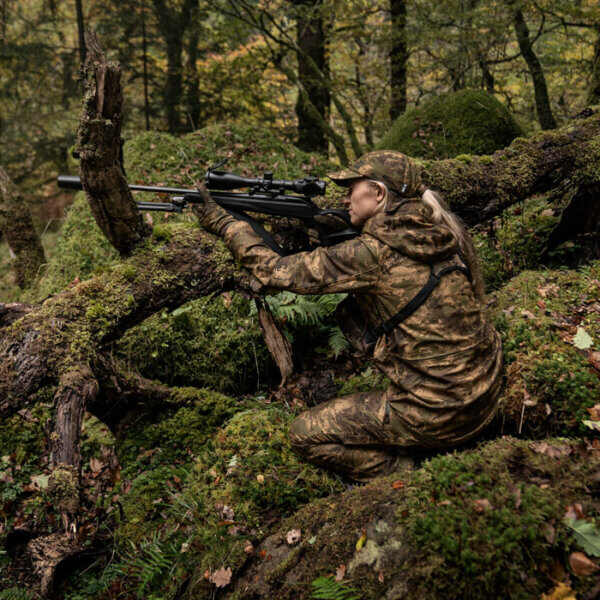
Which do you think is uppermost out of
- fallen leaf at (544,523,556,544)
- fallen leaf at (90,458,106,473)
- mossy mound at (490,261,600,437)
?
mossy mound at (490,261,600,437)

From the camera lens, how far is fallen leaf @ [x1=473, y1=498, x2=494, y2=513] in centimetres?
275

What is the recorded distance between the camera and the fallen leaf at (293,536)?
3.47m

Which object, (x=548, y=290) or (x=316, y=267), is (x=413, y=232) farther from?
(x=548, y=290)

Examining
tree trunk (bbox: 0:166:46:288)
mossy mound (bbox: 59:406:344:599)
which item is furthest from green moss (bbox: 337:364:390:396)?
tree trunk (bbox: 0:166:46:288)

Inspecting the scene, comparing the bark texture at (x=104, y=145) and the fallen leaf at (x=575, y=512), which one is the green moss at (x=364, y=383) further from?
the bark texture at (x=104, y=145)

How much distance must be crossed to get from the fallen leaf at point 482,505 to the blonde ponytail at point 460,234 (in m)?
1.84

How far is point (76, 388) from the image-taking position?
3869 mm

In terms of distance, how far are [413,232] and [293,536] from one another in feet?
8.96

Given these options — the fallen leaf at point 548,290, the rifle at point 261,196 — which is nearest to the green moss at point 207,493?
the rifle at point 261,196

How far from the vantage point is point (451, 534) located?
106 inches

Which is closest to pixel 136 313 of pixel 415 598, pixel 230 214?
pixel 230 214

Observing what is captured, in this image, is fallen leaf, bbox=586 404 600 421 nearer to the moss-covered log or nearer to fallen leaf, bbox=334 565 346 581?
fallen leaf, bbox=334 565 346 581

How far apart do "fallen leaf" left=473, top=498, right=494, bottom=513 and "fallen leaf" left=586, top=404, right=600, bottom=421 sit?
65.6 inches

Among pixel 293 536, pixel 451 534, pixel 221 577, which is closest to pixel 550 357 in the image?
pixel 451 534
